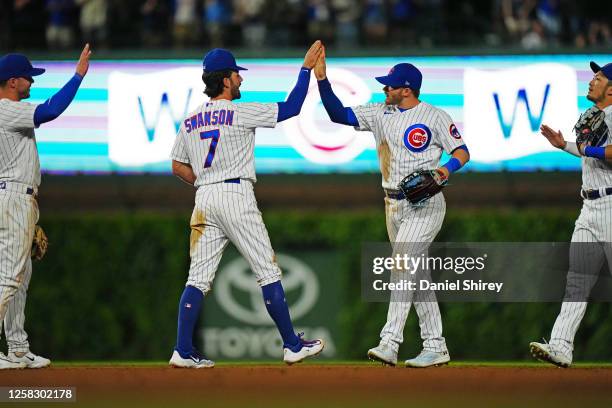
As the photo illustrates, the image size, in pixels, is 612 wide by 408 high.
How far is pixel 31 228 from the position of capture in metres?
8.59

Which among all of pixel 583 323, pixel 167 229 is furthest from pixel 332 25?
pixel 583 323

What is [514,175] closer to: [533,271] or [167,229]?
[533,271]

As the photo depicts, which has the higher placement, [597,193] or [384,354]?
[597,193]

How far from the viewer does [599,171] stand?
8.53m

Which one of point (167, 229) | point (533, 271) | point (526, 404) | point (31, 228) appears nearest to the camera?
point (526, 404)

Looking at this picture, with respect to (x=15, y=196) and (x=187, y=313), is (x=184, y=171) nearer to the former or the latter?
(x=187, y=313)

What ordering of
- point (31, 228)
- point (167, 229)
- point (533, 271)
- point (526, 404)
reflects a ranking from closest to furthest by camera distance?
point (526, 404) → point (31, 228) → point (533, 271) → point (167, 229)

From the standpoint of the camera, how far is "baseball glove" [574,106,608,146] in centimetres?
857

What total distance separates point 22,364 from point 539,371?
403cm

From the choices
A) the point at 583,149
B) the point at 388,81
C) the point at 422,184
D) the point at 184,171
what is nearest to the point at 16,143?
the point at 184,171

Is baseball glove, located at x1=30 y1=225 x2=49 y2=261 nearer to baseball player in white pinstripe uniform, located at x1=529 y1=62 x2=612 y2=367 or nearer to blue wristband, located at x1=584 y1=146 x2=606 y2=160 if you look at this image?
baseball player in white pinstripe uniform, located at x1=529 y1=62 x2=612 y2=367

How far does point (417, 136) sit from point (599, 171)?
1390mm

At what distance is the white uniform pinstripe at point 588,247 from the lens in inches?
335

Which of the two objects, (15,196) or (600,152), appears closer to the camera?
(600,152)
